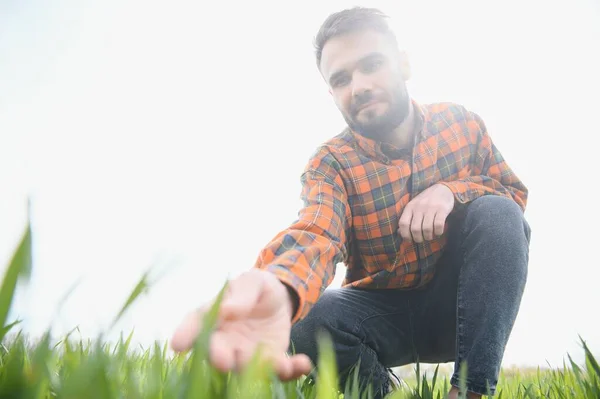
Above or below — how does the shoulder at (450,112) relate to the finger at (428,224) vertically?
above

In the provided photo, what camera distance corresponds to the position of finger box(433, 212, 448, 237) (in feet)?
4.47

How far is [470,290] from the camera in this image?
1.35 metres

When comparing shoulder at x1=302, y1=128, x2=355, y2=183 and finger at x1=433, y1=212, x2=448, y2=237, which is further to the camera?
shoulder at x1=302, y1=128, x2=355, y2=183

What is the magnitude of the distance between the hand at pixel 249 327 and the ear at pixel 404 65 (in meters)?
1.60

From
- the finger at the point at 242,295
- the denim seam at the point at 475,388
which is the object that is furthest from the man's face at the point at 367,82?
the finger at the point at 242,295

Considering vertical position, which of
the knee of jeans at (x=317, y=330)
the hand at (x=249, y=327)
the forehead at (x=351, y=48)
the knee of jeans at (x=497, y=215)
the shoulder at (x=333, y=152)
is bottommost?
the knee of jeans at (x=317, y=330)

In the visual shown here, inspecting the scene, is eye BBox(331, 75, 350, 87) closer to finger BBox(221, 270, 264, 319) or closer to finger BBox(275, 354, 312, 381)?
finger BBox(221, 270, 264, 319)

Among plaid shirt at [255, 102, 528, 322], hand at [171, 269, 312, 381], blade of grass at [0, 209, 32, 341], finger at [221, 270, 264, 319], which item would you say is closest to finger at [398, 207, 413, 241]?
plaid shirt at [255, 102, 528, 322]

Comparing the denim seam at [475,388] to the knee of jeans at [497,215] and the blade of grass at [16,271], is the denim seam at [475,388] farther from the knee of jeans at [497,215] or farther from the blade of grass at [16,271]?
the blade of grass at [16,271]

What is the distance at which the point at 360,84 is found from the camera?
1.90 metres

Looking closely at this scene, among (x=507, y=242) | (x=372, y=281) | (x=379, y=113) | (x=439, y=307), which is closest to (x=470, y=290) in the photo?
(x=507, y=242)

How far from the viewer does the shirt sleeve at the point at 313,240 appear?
92cm

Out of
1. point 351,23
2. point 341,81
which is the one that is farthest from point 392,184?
point 351,23

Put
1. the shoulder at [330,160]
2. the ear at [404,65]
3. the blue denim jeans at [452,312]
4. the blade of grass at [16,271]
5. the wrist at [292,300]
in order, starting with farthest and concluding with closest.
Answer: the ear at [404,65] → the shoulder at [330,160] → the blue denim jeans at [452,312] → the wrist at [292,300] → the blade of grass at [16,271]
